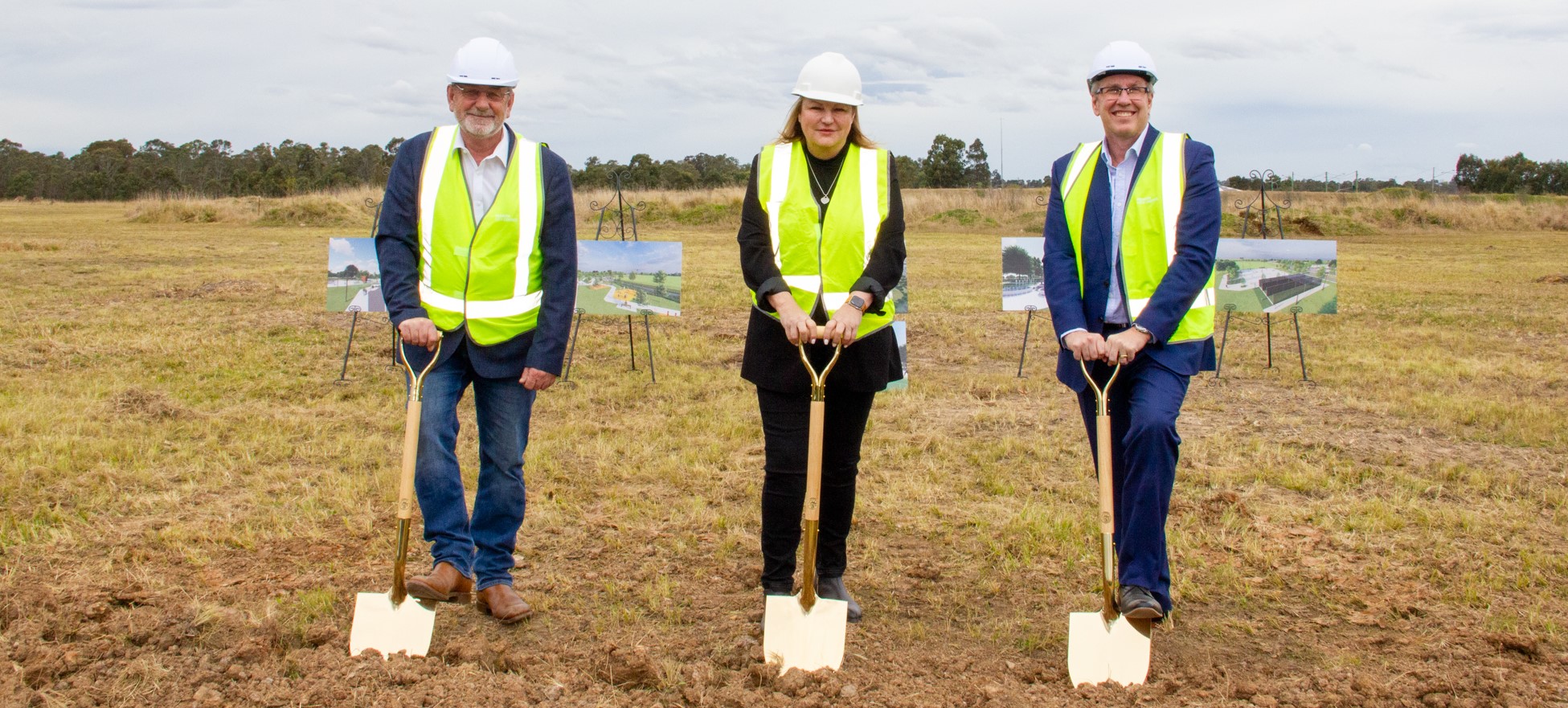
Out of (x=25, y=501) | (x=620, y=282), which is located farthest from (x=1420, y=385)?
(x=25, y=501)

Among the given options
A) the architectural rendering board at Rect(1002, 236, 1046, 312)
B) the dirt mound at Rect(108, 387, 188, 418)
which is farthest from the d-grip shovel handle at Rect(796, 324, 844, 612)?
the architectural rendering board at Rect(1002, 236, 1046, 312)

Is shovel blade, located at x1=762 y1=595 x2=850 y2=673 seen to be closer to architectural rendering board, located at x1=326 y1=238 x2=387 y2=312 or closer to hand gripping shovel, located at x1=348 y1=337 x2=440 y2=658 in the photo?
hand gripping shovel, located at x1=348 y1=337 x2=440 y2=658

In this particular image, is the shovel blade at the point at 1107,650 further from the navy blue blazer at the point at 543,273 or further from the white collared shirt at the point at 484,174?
the white collared shirt at the point at 484,174

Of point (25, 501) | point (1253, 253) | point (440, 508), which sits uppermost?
point (1253, 253)

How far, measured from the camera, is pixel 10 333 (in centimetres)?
1106

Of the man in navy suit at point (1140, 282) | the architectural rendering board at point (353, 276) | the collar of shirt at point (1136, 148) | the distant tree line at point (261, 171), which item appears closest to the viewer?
the man in navy suit at point (1140, 282)

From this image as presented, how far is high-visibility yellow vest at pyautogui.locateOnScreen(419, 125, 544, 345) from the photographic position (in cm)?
398

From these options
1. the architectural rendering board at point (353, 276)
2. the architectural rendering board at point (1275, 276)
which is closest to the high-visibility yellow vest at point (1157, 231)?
the architectural rendering board at point (1275, 276)

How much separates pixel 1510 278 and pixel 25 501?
781 inches

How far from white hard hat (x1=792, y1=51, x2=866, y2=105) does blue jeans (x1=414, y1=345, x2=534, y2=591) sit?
1.45 meters

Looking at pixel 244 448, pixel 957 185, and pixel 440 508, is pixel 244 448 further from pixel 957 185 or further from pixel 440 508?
pixel 957 185

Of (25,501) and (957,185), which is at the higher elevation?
(957,185)

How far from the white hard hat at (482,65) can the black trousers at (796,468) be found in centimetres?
136

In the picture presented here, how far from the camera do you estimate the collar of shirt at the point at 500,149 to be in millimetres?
4027
